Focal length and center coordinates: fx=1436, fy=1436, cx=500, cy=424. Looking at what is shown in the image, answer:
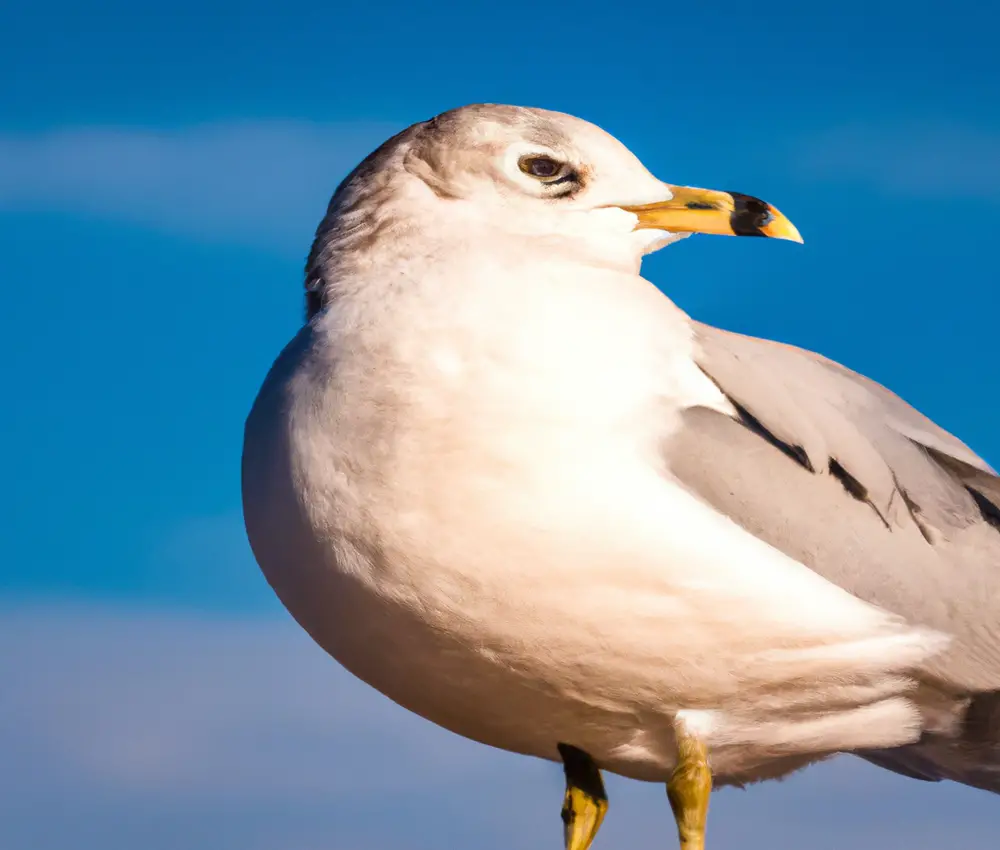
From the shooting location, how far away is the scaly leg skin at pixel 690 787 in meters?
3.89

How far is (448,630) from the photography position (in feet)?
12.0

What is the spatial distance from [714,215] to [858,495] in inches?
38.1

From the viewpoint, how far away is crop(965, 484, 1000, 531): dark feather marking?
4.34 m

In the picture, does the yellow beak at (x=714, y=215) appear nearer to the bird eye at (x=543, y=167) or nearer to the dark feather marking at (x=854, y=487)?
the bird eye at (x=543, y=167)

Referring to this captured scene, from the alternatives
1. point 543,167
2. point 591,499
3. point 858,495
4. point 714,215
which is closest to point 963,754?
point 858,495

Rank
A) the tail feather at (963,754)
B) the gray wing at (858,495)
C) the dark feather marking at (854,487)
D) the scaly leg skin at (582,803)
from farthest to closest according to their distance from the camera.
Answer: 1. the scaly leg skin at (582,803)
2. the tail feather at (963,754)
3. the dark feather marking at (854,487)
4. the gray wing at (858,495)

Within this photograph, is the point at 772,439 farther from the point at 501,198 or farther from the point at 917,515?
the point at 501,198

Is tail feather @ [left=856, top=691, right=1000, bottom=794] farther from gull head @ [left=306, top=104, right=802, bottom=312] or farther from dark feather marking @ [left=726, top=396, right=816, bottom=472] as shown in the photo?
gull head @ [left=306, top=104, right=802, bottom=312]

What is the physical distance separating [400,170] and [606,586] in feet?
4.45

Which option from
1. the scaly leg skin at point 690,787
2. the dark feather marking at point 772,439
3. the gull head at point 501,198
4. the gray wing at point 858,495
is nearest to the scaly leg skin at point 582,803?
the scaly leg skin at point 690,787

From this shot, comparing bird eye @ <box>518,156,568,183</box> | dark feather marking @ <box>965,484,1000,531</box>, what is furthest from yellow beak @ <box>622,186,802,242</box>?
dark feather marking @ <box>965,484,1000,531</box>

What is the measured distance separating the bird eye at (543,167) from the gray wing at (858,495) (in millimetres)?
601

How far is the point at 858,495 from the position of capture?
4027mm

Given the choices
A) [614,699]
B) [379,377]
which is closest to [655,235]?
[379,377]
